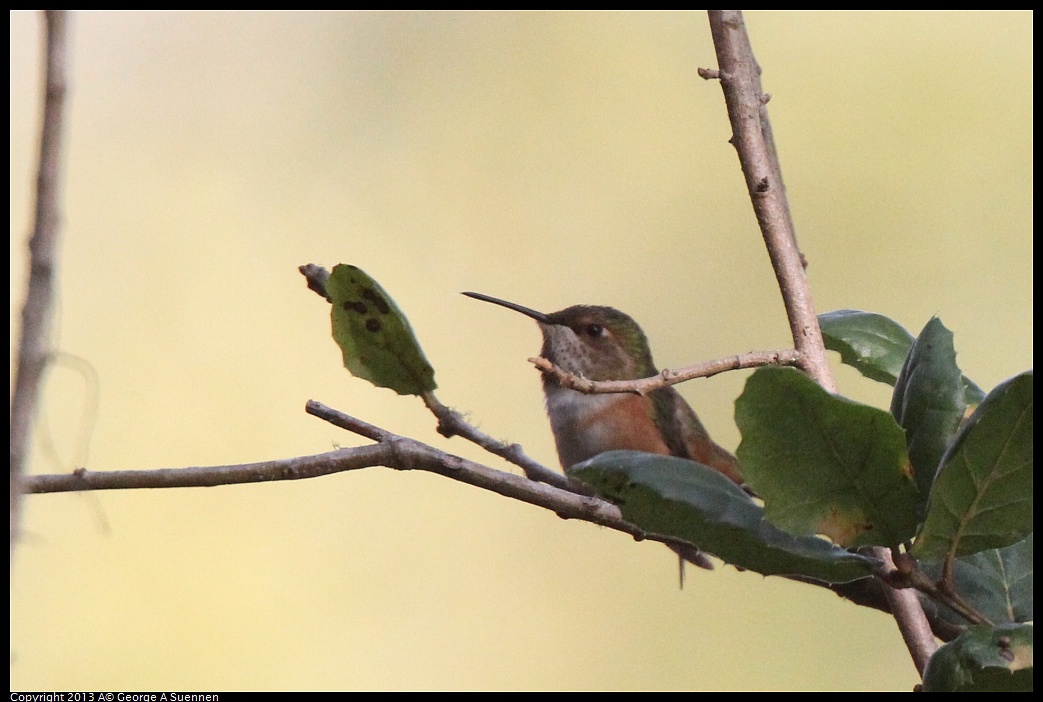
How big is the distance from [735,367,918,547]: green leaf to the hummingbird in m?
2.28

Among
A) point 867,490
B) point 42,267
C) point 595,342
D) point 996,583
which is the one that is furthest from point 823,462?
point 595,342

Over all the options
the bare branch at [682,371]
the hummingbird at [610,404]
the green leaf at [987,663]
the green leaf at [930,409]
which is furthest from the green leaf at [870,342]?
the hummingbird at [610,404]

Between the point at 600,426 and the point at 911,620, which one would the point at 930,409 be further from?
the point at 600,426

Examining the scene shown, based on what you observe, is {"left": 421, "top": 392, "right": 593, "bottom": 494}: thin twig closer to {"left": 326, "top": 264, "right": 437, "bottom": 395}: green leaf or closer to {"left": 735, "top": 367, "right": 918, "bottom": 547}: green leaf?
{"left": 326, "top": 264, "right": 437, "bottom": 395}: green leaf

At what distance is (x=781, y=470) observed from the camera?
3.61 ft

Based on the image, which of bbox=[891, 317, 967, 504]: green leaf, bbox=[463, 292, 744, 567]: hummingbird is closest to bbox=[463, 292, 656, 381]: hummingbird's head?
bbox=[463, 292, 744, 567]: hummingbird

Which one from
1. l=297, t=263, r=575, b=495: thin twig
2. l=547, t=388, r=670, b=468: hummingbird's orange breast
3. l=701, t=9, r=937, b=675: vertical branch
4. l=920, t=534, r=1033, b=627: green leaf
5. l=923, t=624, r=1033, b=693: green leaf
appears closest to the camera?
l=923, t=624, r=1033, b=693: green leaf

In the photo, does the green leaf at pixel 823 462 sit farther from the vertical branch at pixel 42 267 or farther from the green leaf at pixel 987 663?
the vertical branch at pixel 42 267

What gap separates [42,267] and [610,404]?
3262 millimetres

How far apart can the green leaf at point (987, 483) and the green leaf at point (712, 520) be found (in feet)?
0.28

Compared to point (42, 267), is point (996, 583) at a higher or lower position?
lower

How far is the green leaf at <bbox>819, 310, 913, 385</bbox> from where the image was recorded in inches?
65.6

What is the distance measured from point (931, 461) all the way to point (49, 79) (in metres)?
0.97

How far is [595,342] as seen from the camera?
14.7 ft
